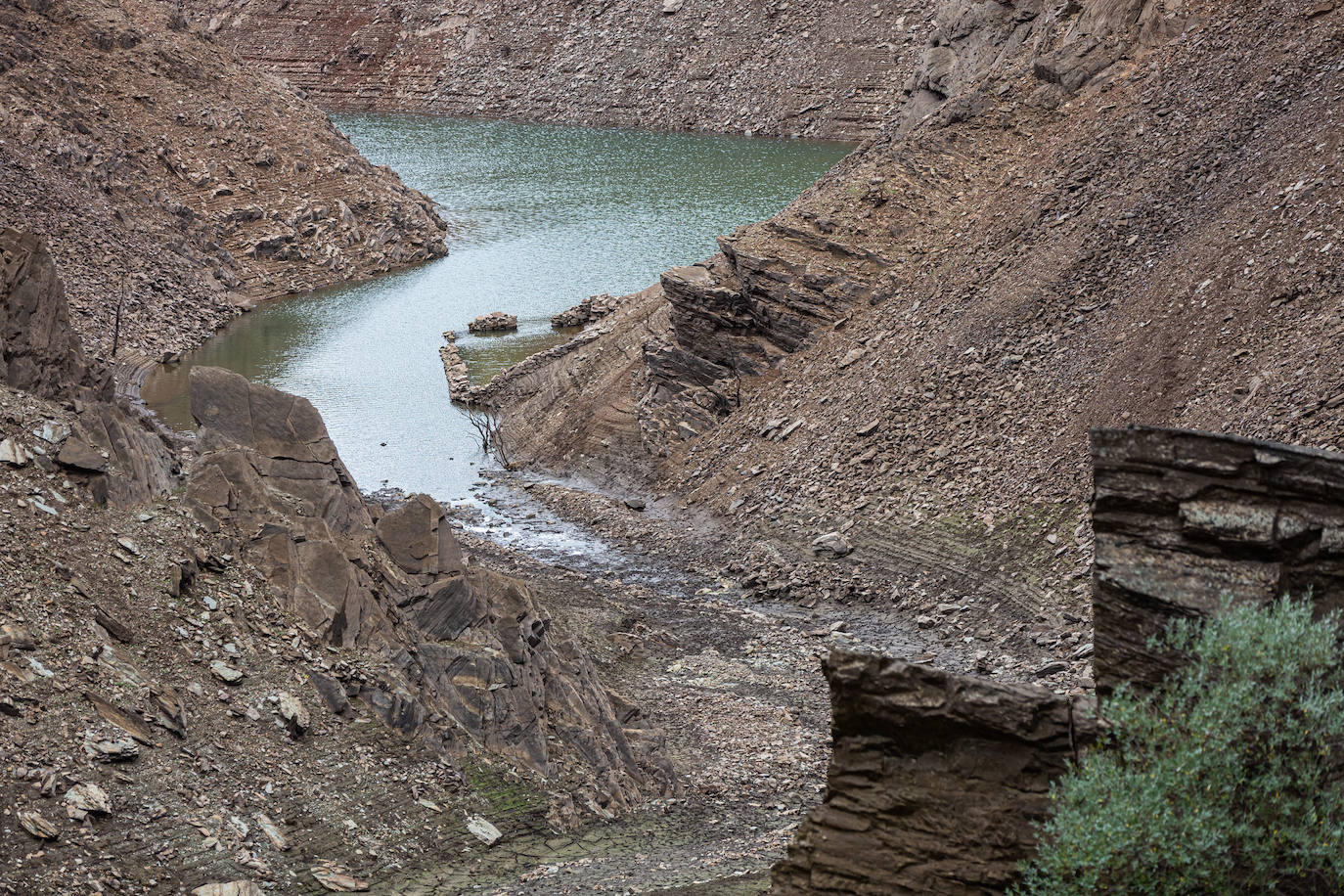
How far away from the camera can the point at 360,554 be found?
15430 mm

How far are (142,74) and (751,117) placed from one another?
132ft

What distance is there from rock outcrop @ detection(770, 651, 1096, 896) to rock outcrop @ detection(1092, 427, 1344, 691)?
0.66 metres

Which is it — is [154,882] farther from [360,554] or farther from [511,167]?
[511,167]

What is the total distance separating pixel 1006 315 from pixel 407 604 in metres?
14.7

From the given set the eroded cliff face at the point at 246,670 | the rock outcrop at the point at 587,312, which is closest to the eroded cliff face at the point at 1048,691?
the eroded cliff face at the point at 246,670

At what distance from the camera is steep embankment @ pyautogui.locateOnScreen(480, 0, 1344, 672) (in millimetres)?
21438

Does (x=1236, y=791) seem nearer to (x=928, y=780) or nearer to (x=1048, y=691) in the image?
(x=1048, y=691)

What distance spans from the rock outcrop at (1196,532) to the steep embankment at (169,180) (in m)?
38.2

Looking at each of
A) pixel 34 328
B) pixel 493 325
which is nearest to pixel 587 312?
pixel 493 325

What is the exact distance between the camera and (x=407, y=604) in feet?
51.5

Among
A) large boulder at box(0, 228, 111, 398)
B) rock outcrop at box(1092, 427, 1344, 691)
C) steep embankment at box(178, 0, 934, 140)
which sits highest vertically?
steep embankment at box(178, 0, 934, 140)

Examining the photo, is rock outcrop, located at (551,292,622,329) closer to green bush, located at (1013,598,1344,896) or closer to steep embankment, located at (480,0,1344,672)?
steep embankment, located at (480,0,1344,672)

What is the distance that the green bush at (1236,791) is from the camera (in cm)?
752

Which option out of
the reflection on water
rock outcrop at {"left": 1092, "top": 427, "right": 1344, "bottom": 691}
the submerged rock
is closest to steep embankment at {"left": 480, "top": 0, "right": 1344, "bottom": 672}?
the reflection on water
